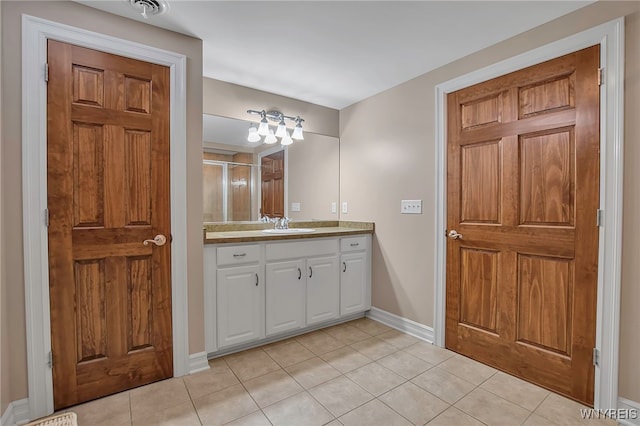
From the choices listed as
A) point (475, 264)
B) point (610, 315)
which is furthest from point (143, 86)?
point (610, 315)

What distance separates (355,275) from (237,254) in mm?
1203

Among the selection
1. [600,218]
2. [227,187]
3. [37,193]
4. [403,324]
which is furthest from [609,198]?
[37,193]

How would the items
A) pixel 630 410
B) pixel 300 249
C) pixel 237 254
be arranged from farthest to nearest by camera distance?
1. pixel 300 249
2. pixel 237 254
3. pixel 630 410

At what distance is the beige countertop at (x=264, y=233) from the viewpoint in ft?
7.25

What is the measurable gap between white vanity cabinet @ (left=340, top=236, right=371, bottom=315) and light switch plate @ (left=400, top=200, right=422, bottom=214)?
1.65 ft

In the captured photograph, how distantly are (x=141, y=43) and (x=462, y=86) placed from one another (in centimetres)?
215

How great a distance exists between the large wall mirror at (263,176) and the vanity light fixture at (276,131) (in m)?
0.06

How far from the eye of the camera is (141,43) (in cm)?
180

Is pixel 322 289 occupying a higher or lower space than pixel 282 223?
lower

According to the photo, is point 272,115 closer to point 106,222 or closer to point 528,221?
point 106,222

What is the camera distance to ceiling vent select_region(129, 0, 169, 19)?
160cm

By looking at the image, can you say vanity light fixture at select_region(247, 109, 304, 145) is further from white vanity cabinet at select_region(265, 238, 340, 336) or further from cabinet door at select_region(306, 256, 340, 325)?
cabinet door at select_region(306, 256, 340, 325)

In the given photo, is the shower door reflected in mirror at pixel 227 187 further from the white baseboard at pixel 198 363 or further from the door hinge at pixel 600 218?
the door hinge at pixel 600 218

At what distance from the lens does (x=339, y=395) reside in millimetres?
1774
